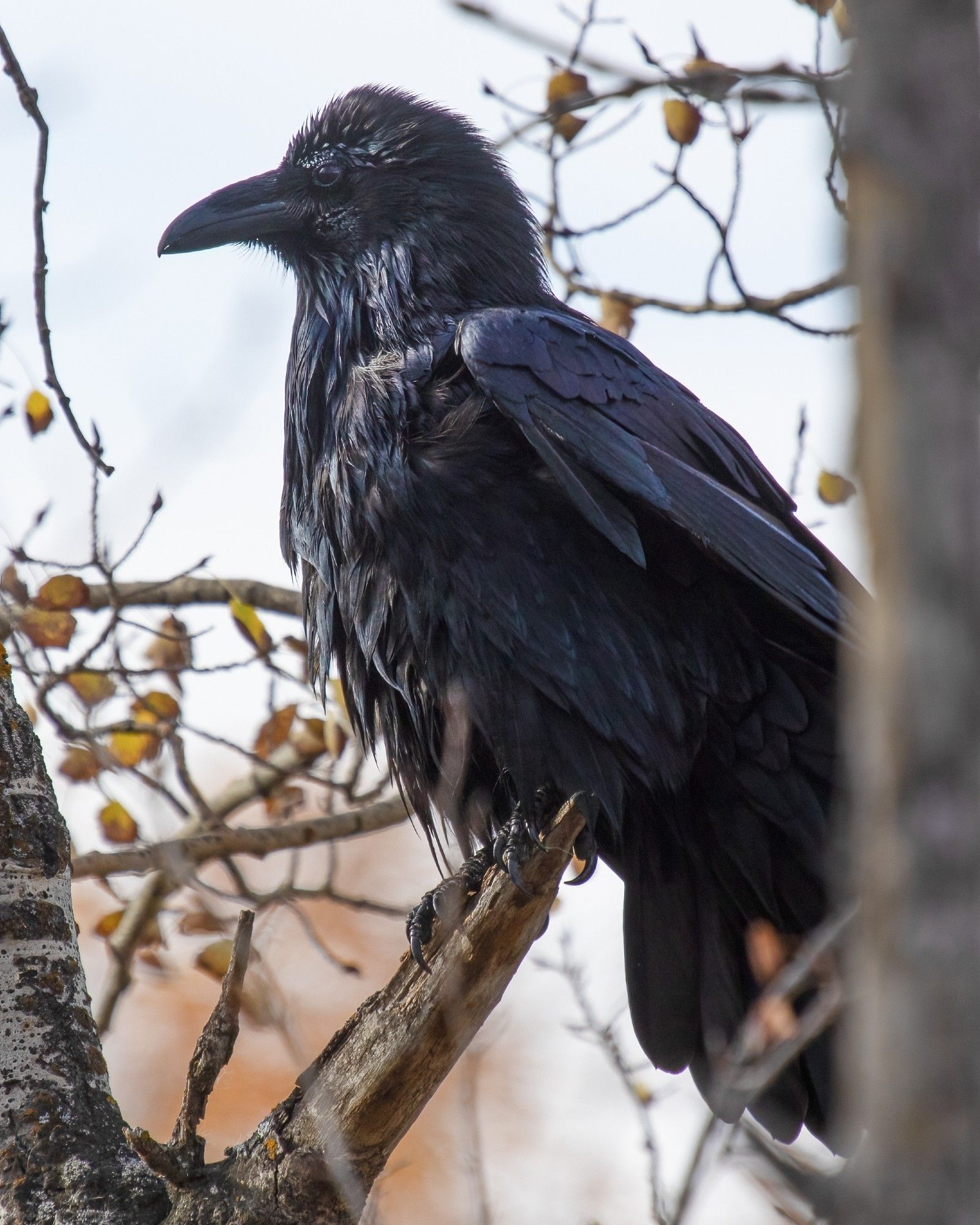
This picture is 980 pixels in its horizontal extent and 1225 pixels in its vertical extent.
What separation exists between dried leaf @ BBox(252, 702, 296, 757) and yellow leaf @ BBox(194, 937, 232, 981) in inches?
28.6

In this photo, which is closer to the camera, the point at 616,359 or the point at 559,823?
the point at 559,823

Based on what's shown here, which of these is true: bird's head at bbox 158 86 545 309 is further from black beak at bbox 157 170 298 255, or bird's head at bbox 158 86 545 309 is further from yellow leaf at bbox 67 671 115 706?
yellow leaf at bbox 67 671 115 706

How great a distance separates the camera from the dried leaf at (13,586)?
4641 millimetres

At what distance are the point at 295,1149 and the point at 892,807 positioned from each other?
6.56 feet

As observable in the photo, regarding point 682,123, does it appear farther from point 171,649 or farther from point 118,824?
point 118,824

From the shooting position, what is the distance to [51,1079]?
290 centimetres

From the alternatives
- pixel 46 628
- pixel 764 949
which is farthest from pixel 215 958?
pixel 764 949

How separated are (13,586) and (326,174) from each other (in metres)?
1.92

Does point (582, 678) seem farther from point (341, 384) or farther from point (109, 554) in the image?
point (109, 554)

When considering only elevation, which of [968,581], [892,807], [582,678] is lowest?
[892,807]

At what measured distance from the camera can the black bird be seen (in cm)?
388

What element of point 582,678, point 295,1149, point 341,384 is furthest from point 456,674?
point 295,1149

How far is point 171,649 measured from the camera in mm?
5289

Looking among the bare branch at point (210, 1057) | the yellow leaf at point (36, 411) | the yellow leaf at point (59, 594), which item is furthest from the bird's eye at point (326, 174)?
the bare branch at point (210, 1057)
